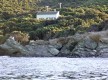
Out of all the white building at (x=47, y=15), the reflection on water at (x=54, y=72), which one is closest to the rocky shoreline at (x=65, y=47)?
the reflection on water at (x=54, y=72)

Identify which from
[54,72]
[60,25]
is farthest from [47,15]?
[54,72]

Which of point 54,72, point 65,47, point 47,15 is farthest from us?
point 47,15

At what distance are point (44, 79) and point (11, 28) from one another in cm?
11168

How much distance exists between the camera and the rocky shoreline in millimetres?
97000

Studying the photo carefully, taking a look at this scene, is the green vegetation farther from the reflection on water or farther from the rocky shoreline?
the reflection on water

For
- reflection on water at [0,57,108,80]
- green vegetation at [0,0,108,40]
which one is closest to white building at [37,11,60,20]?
green vegetation at [0,0,108,40]

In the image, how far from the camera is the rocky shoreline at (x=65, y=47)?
318 feet

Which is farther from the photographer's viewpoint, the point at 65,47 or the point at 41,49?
the point at 41,49

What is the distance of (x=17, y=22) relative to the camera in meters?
156

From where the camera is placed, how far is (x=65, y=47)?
340ft

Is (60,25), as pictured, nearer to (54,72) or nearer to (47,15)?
(47,15)

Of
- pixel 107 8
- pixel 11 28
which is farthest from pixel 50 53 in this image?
pixel 107 8

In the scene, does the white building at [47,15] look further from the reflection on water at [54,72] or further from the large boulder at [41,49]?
the reflection on water at [54,72]

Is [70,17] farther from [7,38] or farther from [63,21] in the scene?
[7,38]
